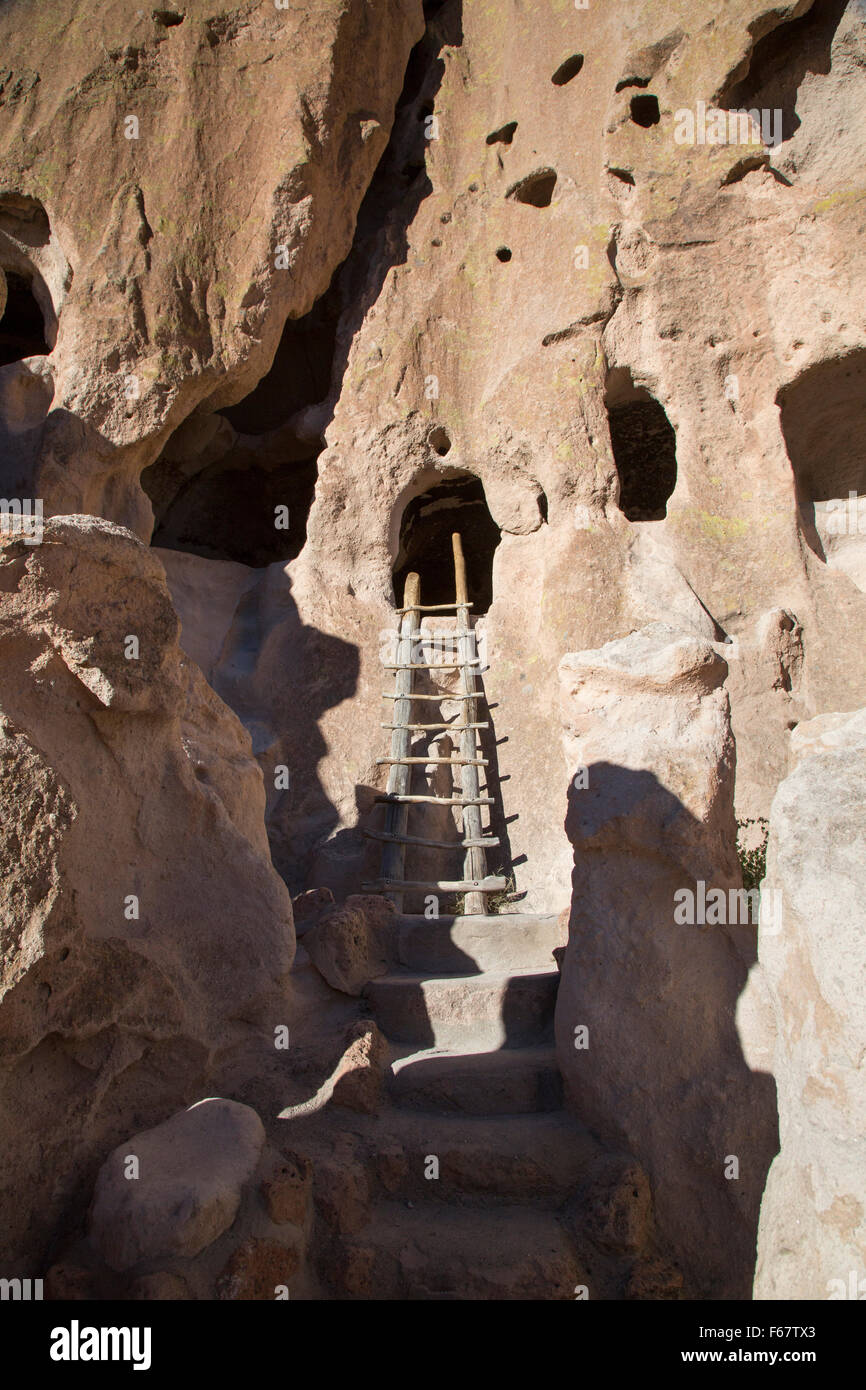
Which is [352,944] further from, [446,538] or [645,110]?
[645,110]

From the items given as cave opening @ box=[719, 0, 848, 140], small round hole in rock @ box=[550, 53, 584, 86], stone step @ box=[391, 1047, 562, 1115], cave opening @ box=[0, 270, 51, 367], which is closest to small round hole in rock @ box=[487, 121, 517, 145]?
small round hole in rock @ box=[550, 53, 584, 86]

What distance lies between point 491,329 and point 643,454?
2.31 meters

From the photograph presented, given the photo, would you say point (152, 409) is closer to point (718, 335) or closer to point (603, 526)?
point (603, 526)

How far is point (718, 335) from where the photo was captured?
23.1 ft

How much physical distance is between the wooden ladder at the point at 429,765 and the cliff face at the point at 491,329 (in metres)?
0.24

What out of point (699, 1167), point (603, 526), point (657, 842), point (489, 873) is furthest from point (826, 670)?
point (699, 1167)

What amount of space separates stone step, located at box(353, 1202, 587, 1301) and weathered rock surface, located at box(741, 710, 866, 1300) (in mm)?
613

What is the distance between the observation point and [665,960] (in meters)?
3.30

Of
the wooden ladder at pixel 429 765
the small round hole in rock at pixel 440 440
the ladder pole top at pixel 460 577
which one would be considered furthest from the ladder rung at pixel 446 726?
the small round hole in rock at pixel 440 440

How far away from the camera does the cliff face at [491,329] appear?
6.53 metres

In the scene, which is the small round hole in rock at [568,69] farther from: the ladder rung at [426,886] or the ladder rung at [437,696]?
the ladder rung at [426,886]

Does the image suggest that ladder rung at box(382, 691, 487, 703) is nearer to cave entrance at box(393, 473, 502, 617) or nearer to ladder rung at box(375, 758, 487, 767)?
ladder rung at box(375, 758, 487, 767)

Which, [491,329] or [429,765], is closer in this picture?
[429,765]

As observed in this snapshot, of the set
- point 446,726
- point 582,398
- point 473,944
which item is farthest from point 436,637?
point 473,944
